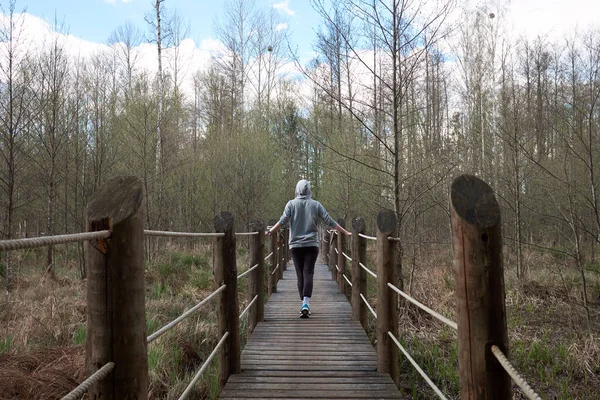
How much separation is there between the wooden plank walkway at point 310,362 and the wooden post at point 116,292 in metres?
1.77

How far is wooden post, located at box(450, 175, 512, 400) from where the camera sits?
1.62 metres

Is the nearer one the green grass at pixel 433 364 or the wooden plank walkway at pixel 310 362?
the wooden plank walkway at pixel 310 362

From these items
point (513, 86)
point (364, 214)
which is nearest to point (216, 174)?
point (364, 214)

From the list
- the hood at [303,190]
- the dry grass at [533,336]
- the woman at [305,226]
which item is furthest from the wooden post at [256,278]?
the dry grass at [533,336]

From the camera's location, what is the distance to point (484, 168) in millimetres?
12711

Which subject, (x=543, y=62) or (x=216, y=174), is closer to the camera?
(x=543, y=62)

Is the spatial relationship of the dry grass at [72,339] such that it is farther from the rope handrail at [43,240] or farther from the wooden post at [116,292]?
the rope handrail at [43,240]

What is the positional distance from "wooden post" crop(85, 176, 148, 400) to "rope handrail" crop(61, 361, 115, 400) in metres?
0.04

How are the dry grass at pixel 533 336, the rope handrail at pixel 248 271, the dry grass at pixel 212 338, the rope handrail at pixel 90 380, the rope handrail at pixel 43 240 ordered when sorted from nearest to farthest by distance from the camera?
the rope handrail at pixel 43 240, the rope handrail at pixel 90 380, the rope handrail at pixel 248 271, the dry grass at pixel 212 338, the dry grass at pixel 533 336

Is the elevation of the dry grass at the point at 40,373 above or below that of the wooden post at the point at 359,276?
below

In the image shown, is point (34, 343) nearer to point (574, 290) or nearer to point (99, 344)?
point (99, 344)

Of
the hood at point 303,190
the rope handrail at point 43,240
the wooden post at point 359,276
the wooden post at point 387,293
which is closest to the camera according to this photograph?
the rope handrail at point 43,240

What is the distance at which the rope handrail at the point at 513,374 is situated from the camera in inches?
50.3

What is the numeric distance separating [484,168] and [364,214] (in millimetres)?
5352
